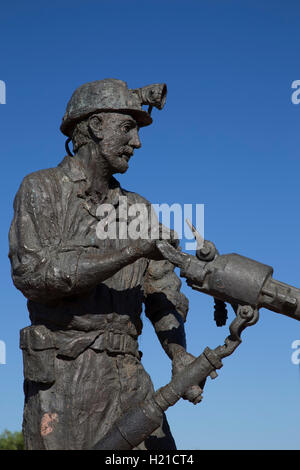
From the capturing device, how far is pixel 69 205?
776 cm

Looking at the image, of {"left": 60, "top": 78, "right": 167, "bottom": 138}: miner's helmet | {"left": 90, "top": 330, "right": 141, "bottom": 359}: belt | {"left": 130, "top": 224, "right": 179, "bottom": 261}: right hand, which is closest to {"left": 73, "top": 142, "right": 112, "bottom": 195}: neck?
Answer: {"left": 60, "top": 78, "right": 167, "bottom": 138}: miner's helmet

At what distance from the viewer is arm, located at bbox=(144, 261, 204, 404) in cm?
805

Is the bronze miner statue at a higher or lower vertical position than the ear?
lower

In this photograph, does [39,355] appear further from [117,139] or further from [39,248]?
[117,139]

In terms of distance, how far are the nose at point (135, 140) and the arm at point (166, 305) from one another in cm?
126

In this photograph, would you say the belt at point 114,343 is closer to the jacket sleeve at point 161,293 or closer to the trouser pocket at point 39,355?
the trouser pocket at point 39,355

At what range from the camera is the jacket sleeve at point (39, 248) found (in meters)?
6.98

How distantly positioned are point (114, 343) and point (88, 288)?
74 centimetres

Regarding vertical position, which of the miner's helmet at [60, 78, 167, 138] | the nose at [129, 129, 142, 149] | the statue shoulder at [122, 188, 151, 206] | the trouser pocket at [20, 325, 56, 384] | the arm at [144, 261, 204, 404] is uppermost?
the miner's helmet at [60, 78, 167, 138]

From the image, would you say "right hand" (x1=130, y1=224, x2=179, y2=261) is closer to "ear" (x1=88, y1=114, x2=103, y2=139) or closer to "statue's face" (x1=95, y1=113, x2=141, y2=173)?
"statue's face" (x1=95, y1=113, x2=141, y2=173)

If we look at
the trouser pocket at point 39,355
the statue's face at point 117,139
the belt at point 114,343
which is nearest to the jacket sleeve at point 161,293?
the belt at point 114,343

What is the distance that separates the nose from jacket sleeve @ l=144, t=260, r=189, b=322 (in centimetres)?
126

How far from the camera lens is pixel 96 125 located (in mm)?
7852
